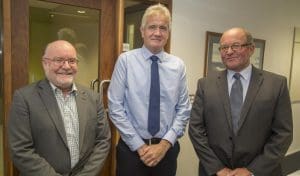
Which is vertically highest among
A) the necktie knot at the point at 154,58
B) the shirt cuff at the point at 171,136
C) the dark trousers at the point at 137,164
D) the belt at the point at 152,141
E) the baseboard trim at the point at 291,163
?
the necktie knot at the point at 154,58

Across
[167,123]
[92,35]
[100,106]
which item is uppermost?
[92,35]

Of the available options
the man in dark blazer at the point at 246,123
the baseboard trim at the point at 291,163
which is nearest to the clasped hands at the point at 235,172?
the man in dark blazer at the point at 246,123

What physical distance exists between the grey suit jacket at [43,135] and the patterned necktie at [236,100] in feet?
2.88

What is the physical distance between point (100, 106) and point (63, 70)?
1.13 feet

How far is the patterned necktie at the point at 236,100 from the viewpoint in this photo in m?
1.72

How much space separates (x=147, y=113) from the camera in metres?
1.85

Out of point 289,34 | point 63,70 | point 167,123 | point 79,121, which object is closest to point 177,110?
point 167,123

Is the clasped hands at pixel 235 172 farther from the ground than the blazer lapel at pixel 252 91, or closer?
closer

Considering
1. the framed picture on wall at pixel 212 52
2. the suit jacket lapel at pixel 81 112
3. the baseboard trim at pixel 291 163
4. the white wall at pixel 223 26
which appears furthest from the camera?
the baseboard trim at pixel 291 163

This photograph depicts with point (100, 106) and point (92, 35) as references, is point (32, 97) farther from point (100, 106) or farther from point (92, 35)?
point (92, 35)

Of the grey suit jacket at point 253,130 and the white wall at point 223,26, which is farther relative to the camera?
the white wall at point 223,26

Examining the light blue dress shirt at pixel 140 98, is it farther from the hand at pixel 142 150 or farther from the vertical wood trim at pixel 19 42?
the vertical wood trim at pixel 19 42

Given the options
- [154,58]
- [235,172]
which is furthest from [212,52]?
[235,172]

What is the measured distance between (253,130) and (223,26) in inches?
68.8
